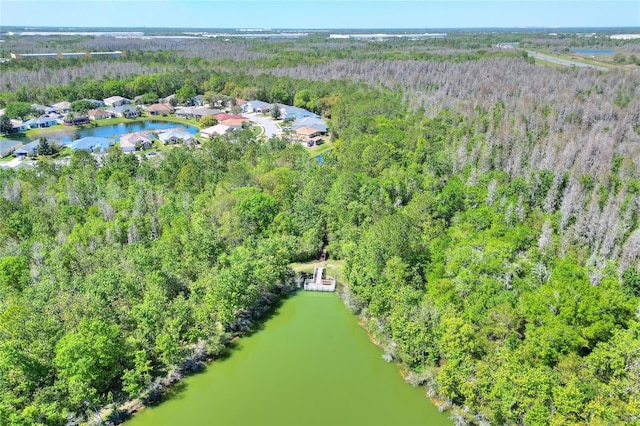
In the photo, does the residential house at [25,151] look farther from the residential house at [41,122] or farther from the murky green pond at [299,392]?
the murky green pond at [299,392]

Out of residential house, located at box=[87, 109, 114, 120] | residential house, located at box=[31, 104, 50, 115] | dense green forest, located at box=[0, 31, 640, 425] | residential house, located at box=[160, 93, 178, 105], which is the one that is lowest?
dense green forest, located at box=[0, 31, 640, 425]

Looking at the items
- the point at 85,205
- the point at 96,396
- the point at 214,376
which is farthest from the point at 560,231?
the point at 85,205

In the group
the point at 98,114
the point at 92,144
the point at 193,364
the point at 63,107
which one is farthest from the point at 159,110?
the point at 193,364

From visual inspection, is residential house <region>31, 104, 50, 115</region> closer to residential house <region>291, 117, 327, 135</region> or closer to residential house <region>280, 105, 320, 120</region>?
residential house <region>280, 105, 320, 120</region>

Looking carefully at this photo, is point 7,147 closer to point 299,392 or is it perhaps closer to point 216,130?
point 216,130

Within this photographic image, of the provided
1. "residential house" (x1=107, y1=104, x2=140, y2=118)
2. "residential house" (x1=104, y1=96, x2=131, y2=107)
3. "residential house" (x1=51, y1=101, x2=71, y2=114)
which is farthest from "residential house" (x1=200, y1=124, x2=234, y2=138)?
"residential house" (x1=51, y1=101, x2=71, y2=114)
